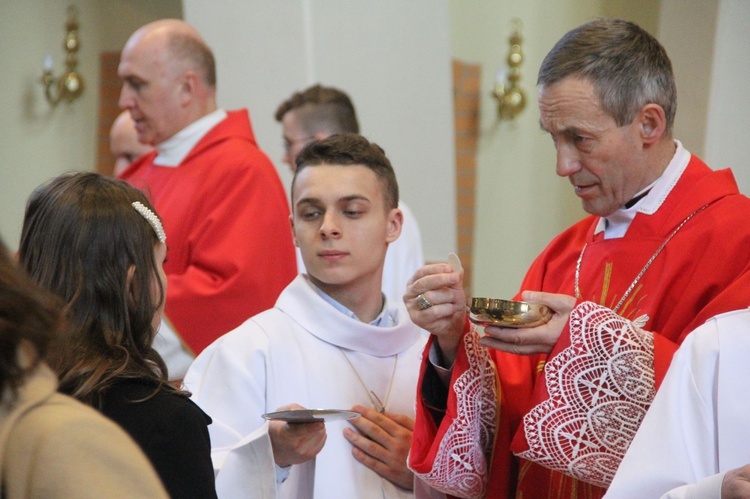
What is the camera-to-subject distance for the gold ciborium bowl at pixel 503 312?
98.8 inches

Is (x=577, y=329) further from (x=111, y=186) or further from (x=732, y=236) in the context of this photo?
(x=111, y=186)

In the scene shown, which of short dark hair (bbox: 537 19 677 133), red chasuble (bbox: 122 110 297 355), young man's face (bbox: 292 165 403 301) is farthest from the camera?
red chasuble (bbox: 122 110 297 355)

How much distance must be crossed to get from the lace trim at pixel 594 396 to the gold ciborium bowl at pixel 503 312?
10 cm

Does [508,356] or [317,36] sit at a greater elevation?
[317,36]

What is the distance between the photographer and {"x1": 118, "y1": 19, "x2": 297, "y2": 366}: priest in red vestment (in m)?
4.57

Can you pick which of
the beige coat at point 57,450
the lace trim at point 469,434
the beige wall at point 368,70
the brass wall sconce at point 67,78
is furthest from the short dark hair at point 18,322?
the brass wall sconce at point 67,78

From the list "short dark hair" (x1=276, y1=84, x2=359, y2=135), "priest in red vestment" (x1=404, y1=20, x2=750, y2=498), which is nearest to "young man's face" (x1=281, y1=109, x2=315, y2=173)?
"short dark hair" (x1=276, y1=84, x2=359, y2=135)

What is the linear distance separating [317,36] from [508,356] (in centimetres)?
347

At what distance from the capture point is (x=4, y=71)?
7.23 meters

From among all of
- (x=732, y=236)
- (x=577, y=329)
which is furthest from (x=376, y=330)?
(x=732, y=236)

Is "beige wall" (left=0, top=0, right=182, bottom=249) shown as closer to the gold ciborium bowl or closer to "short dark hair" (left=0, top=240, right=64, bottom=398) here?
the gold ciborium bowl

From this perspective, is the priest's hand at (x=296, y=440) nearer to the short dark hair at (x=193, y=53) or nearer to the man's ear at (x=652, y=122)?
the man's ear at (x=652, y=122)

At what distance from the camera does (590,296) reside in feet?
9.85

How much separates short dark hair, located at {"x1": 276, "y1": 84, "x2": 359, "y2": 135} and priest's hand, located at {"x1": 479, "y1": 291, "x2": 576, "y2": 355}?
9.17 ft
